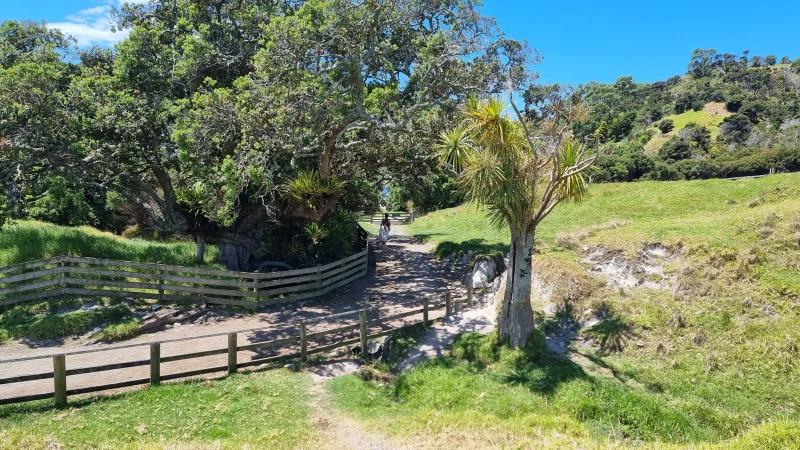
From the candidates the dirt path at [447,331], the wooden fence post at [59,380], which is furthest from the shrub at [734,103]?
the wooden fence post at [59,380]

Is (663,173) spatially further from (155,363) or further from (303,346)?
(155,363)

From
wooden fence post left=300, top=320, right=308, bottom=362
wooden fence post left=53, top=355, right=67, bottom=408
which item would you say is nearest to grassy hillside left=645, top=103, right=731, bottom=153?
wooden fence post left=300, top=320, right=308, bottom=362

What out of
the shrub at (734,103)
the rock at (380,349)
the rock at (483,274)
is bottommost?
the rock at (380,349)

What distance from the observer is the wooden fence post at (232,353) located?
31.1 feet

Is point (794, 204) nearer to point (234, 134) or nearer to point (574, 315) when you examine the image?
point (574, 315)

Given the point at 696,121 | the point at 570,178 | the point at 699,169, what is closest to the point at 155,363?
the point at 570,178

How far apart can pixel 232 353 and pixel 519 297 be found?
6.51m

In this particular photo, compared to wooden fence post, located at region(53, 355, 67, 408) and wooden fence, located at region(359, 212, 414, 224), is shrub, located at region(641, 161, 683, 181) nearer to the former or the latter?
wooden fence, located at region(359, 212, 414, 224)

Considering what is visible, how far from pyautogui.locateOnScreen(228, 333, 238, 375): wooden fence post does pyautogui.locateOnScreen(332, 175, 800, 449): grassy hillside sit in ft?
7.41

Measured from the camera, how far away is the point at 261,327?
12.5m

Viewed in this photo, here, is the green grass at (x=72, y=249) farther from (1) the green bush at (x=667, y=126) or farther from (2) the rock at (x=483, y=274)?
(1) the green bush at (x=667, y=126)

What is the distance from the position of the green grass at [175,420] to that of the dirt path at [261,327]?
101 cm

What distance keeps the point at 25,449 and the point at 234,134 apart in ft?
32.3

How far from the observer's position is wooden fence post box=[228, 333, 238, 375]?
9.48 meters
